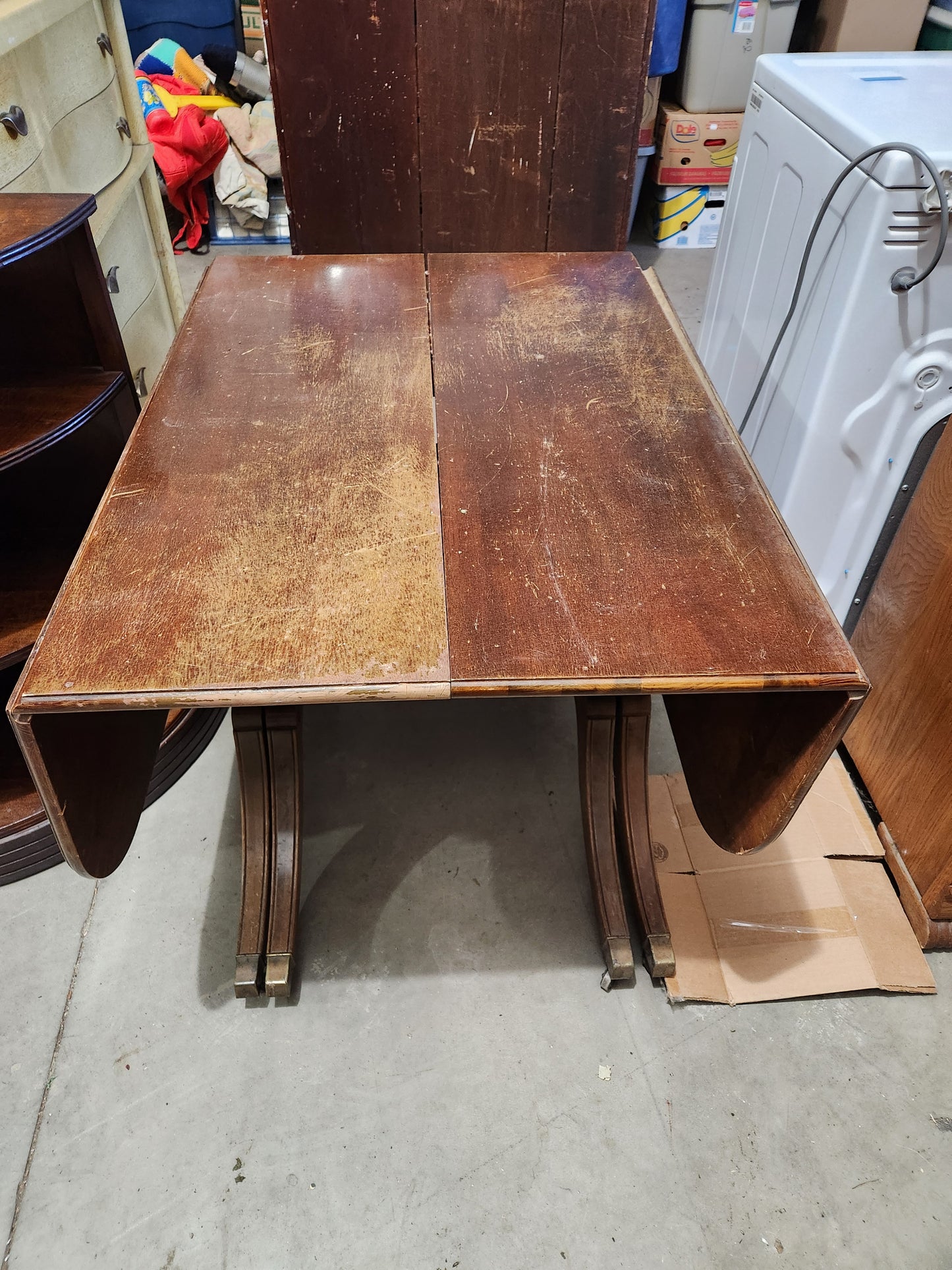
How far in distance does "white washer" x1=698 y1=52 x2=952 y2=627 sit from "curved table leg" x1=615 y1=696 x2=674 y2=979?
0.59 metres

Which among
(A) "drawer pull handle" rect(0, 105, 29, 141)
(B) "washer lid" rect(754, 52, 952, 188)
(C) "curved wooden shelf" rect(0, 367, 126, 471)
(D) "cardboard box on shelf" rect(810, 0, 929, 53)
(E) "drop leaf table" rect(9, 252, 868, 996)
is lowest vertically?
(C) "curved wooden shelf" rect(0, 367, 126, 471)

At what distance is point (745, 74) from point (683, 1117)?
375 cm

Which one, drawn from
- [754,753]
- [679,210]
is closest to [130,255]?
[754,753]

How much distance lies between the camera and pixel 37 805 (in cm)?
153

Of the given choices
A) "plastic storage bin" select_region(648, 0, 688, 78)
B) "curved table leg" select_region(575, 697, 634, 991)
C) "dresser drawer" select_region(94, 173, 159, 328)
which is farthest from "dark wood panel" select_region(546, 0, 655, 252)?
"plastic storage bin" select_region(648, 0, 688, 78)

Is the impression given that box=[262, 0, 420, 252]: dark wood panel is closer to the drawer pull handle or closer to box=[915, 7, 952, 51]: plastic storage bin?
the drawer pull handle

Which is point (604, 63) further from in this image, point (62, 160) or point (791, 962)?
point (791, 962)

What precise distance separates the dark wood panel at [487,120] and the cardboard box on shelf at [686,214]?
1768 mm

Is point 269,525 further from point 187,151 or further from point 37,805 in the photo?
point 187,151

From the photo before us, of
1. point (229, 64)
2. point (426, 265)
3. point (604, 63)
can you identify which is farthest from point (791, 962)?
point (229, 64)

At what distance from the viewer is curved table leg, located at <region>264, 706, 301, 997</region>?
52.7 inches

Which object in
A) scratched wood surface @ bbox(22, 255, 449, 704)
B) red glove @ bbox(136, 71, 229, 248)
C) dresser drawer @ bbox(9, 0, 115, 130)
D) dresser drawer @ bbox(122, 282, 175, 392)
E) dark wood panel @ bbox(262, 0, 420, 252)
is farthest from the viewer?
red glove @ bbox(136, 71, 229, 248)

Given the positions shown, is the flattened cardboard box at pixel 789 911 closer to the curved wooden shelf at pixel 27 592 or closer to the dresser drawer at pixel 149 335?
the curved wooden shelf at pixel 27 592

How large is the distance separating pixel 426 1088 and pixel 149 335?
201 centimetres
